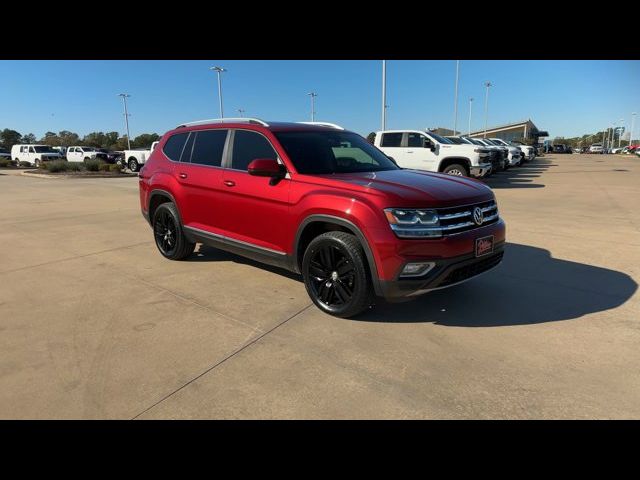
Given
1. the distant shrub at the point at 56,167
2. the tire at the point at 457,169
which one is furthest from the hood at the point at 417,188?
the distant shrub at the point at 56,167

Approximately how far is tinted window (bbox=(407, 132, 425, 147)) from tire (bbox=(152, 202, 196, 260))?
10.4 metres

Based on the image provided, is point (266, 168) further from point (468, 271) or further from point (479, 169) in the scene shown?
point (479, 169)

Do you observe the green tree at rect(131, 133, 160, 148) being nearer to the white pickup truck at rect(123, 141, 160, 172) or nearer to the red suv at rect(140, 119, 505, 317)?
the white pickup truck at rect(123, 141, 160, 172)

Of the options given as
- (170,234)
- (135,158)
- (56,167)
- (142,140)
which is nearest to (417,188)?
(170,234)

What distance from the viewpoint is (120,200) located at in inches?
487

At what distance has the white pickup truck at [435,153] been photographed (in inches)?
548

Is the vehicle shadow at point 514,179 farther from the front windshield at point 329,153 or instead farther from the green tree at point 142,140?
the green tree at point 142,140

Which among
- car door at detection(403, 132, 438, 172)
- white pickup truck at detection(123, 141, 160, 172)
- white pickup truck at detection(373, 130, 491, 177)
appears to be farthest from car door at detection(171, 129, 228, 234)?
white pickup truck at detection(123, 141, 160, 172)

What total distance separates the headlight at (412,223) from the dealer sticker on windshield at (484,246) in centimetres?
48

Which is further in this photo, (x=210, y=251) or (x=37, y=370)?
(x=210, y=251)
